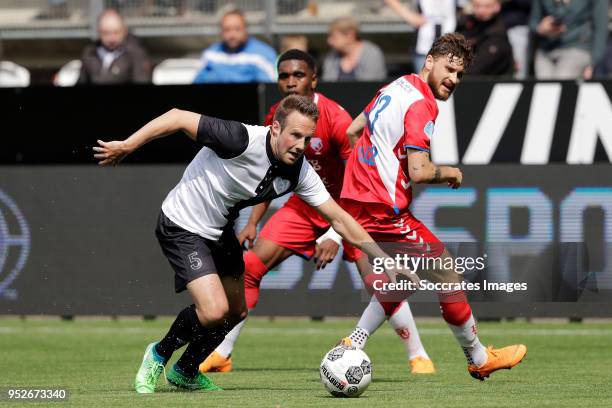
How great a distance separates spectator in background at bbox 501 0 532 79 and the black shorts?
8467 mm

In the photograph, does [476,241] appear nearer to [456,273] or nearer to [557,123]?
[557,123]

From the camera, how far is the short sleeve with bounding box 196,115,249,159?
807 centimetres

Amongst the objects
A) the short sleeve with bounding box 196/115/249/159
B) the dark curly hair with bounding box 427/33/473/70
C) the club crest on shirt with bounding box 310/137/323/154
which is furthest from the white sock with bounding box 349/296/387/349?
the short sleeve with bounding box 196/115/249/159

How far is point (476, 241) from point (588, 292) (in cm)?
131

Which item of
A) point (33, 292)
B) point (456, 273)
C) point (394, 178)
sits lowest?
point (33, 292)

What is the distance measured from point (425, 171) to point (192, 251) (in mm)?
1632

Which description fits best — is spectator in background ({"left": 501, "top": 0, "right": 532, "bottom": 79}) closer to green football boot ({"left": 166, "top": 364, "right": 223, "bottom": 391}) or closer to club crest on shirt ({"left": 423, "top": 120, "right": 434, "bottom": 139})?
club crest on shirt ({"left": 423, "top": 120, "right": 434, "bottom": 139})

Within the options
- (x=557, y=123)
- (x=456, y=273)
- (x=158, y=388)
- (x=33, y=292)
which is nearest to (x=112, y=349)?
(x=33, y=292)

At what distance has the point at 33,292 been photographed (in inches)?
580

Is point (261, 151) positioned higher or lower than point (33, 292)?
higher

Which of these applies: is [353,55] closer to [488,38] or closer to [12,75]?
[488,38]

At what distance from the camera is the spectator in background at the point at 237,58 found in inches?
623

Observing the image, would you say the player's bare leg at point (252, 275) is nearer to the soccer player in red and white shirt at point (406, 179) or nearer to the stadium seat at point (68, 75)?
A: the soccer player in red and white shirt at point (406, 179)

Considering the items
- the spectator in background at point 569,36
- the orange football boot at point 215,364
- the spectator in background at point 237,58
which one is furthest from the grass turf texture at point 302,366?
the spectator in background at point 569,36
